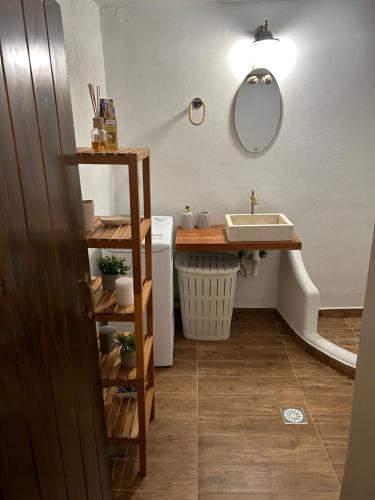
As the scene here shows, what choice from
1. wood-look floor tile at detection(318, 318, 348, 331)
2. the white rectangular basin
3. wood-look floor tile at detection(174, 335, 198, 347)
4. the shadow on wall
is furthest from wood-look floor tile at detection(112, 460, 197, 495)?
the shadow on wall

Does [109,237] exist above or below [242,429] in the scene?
above

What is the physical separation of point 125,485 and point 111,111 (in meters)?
1.71

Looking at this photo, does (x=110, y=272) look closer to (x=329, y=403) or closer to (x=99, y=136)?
(x=99, y=136)

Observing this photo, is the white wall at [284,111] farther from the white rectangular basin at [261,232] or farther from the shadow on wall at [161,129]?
the white rectangular basin at [261,232]

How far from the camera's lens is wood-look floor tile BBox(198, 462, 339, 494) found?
5.51 ft

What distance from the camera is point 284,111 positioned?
2.65m

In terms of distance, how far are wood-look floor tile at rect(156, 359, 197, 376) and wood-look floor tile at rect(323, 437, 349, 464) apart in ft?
3.03

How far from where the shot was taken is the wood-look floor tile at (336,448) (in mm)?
1828

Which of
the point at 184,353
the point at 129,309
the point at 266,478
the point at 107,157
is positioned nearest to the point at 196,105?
the point at 107,157

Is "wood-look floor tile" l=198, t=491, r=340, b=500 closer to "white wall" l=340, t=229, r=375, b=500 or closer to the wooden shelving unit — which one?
the wooden shelving unit

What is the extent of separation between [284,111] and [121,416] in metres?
2.31

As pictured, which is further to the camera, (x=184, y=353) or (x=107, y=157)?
(x=184, y=353)

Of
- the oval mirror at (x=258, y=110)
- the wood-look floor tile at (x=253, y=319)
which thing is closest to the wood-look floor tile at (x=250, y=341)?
the wood-look floor tile at (x=253, y=319)

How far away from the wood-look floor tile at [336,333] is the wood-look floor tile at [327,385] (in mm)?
503
